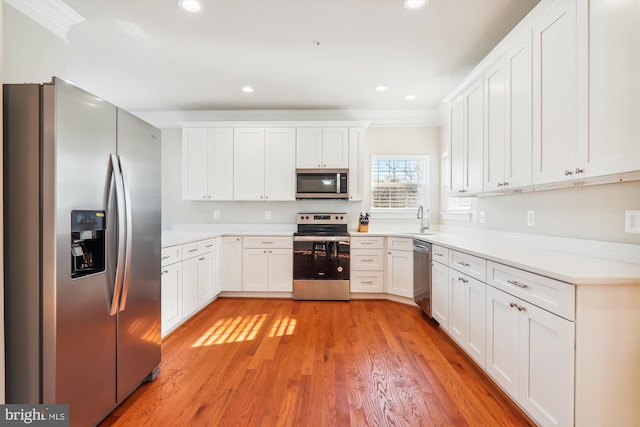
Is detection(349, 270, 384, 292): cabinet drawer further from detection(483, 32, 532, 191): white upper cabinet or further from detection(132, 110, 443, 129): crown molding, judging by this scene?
detection(132, 110, 443, 129): crown molding

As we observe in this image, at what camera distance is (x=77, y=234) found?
4.57 ft

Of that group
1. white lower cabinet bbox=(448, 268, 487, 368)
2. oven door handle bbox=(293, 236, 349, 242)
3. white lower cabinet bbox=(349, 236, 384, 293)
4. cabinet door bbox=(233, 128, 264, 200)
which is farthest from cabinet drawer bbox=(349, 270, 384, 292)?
cabinet door bbox=(233, 128, 264, 200)

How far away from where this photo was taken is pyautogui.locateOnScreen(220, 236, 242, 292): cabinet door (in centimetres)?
393

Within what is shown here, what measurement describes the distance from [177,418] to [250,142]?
329 centimetres

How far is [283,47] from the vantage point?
8.55 ft

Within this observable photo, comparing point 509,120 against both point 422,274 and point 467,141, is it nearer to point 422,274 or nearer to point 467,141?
point 467,141

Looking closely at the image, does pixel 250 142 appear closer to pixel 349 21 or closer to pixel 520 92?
pixel 349 21

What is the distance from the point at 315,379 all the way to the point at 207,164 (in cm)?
324

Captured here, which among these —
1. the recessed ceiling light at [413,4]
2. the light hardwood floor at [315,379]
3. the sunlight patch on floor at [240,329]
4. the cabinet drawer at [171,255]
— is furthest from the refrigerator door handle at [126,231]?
the recessed ceiling light at [413,4]

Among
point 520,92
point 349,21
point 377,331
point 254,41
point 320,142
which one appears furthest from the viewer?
point 320,142

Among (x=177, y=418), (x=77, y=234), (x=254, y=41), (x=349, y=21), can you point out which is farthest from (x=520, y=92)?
(x=177, y=418)

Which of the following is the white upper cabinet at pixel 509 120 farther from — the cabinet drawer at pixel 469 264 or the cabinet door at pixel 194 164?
the cabinet door at pixel 194 164

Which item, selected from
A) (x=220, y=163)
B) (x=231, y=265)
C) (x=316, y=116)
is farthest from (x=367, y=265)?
(x=220, y=163)

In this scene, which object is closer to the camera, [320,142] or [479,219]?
[479,219]
